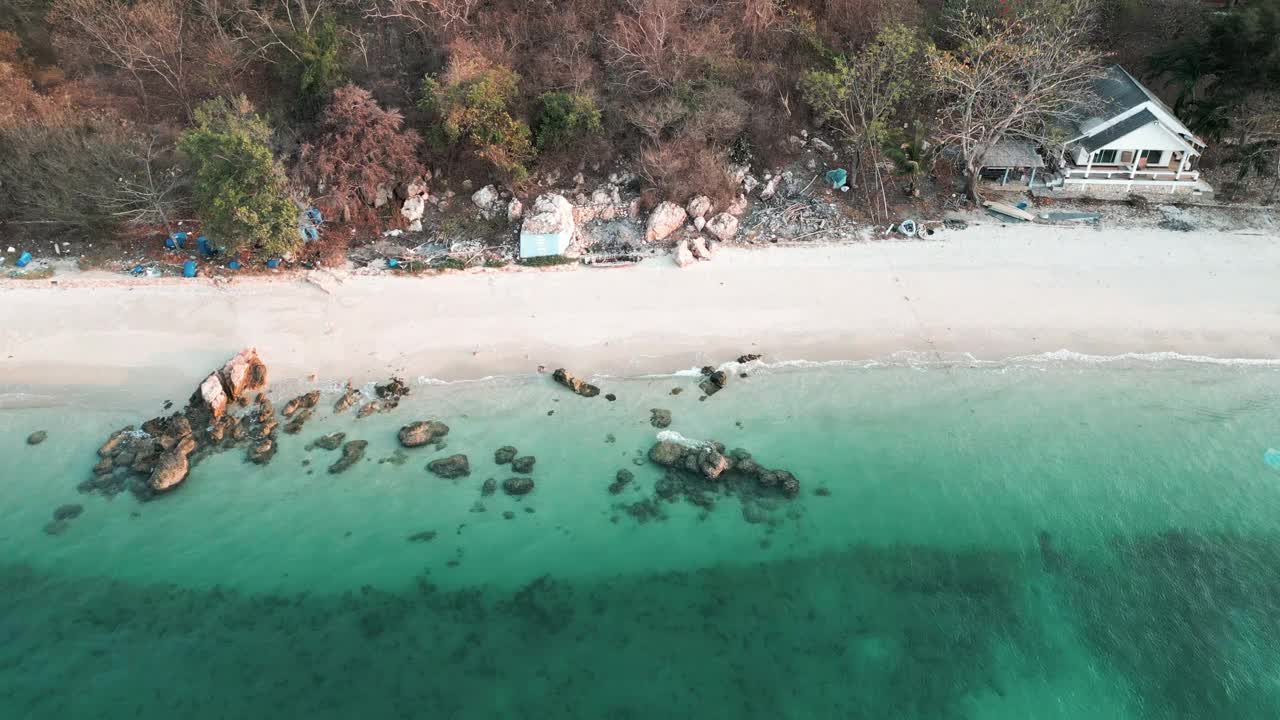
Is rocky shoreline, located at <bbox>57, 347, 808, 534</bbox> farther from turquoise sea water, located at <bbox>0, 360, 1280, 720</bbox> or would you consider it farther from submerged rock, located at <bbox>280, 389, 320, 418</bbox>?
turquoise sea water, located at <bbox>0, 360, 1280, 720</bbox>

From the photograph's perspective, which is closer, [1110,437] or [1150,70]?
[1110,437]

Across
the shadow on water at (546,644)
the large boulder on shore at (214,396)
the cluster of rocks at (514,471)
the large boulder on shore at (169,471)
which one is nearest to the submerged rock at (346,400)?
the large boulder on shore at (214,396)

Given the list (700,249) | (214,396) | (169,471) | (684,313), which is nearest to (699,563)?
(684,313)

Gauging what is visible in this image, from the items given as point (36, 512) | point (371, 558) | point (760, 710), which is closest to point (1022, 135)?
point (760, 710)

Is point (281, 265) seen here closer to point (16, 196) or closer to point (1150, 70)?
point (16, 196)

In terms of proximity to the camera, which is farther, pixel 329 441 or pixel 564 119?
pixel 564 119

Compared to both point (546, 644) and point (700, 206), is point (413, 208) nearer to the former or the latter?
point (700, 206)

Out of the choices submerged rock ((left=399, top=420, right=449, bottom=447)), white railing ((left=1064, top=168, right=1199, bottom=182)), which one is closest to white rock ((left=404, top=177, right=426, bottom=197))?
submerged rock ((left=399, top=420, right=449, bottom=447))
